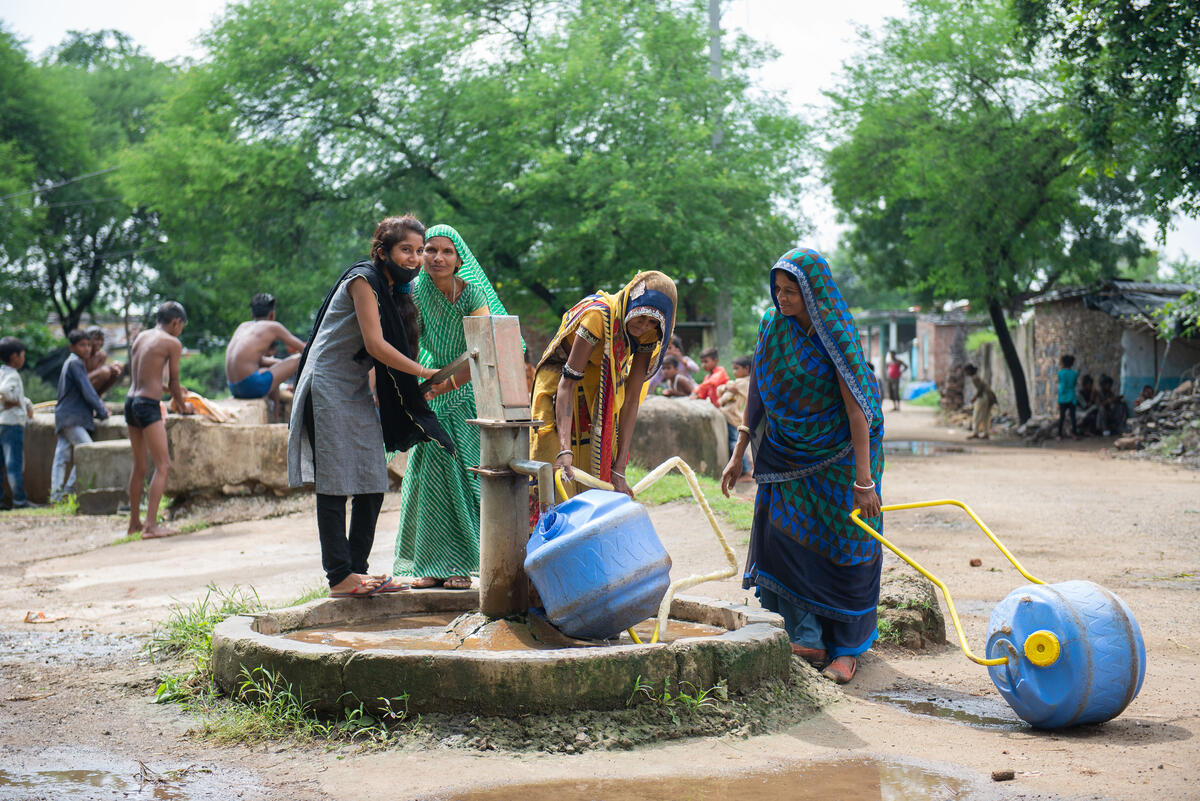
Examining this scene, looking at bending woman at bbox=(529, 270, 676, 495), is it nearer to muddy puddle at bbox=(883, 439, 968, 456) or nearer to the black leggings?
the black leggings

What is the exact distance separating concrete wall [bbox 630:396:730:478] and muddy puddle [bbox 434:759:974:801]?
724 centimetres

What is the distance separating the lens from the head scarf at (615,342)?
4141mm

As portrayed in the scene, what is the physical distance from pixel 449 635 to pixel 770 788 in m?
1.39

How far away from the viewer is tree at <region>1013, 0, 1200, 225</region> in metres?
10.6

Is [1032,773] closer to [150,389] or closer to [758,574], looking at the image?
[758,574]

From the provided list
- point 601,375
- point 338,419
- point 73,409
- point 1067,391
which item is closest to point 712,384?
point 73,409

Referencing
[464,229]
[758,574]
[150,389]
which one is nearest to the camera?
[758,574]

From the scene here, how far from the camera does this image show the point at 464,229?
17094mm

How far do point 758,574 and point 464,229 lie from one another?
13459 mm

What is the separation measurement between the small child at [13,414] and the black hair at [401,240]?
813cm

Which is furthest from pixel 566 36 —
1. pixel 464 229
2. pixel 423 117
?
pixel 464 229

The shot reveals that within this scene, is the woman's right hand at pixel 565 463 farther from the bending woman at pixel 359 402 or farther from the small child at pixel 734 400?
the small child at pixel 734 400

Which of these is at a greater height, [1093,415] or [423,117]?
[423,117]

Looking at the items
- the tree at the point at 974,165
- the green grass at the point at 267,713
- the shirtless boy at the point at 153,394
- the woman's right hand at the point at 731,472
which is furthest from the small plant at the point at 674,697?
the tree at the point at 974,165
